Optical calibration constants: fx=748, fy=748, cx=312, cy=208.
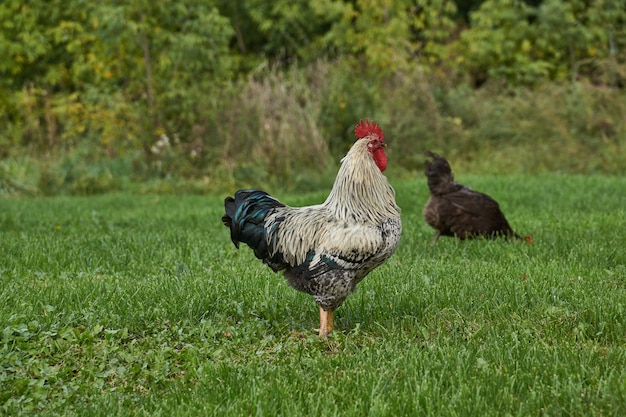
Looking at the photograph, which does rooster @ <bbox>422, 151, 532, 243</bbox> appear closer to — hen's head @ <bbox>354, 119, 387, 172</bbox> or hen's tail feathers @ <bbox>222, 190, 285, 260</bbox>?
hen's head @ <bbox>354, 119, 387, 172</bbox>

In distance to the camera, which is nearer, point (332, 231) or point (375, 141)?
point (332, 231)

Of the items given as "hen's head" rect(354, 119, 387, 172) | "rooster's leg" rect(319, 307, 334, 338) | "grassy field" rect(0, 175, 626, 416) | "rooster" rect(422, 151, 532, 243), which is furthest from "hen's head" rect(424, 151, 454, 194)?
"rooster's leg" rect(319, 307, 334, 338)

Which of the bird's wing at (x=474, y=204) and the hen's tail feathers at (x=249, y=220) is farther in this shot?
the bird's wing at (x=474, y=204)

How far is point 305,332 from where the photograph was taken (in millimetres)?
5082

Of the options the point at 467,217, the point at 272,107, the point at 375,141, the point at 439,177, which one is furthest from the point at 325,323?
the point at 272,107

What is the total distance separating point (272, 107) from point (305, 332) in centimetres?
1074

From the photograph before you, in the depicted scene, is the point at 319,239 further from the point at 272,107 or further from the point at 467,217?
the point at 272,107

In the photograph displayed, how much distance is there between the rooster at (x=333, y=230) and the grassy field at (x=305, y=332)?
402 millimetres

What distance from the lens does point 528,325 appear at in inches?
195

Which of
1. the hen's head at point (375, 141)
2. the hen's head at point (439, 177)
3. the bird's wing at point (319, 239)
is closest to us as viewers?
the bird's wing at point (319, 239)

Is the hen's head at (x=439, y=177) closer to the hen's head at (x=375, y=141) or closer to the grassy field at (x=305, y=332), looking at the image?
the grassy field at (x=305, y=332)

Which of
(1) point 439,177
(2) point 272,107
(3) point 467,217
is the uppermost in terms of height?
A: (2) point 272,107

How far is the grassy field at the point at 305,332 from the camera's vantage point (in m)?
3.85

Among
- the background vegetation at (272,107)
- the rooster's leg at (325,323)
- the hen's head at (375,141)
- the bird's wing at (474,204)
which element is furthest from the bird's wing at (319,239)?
the background vegetation at (272,107)
